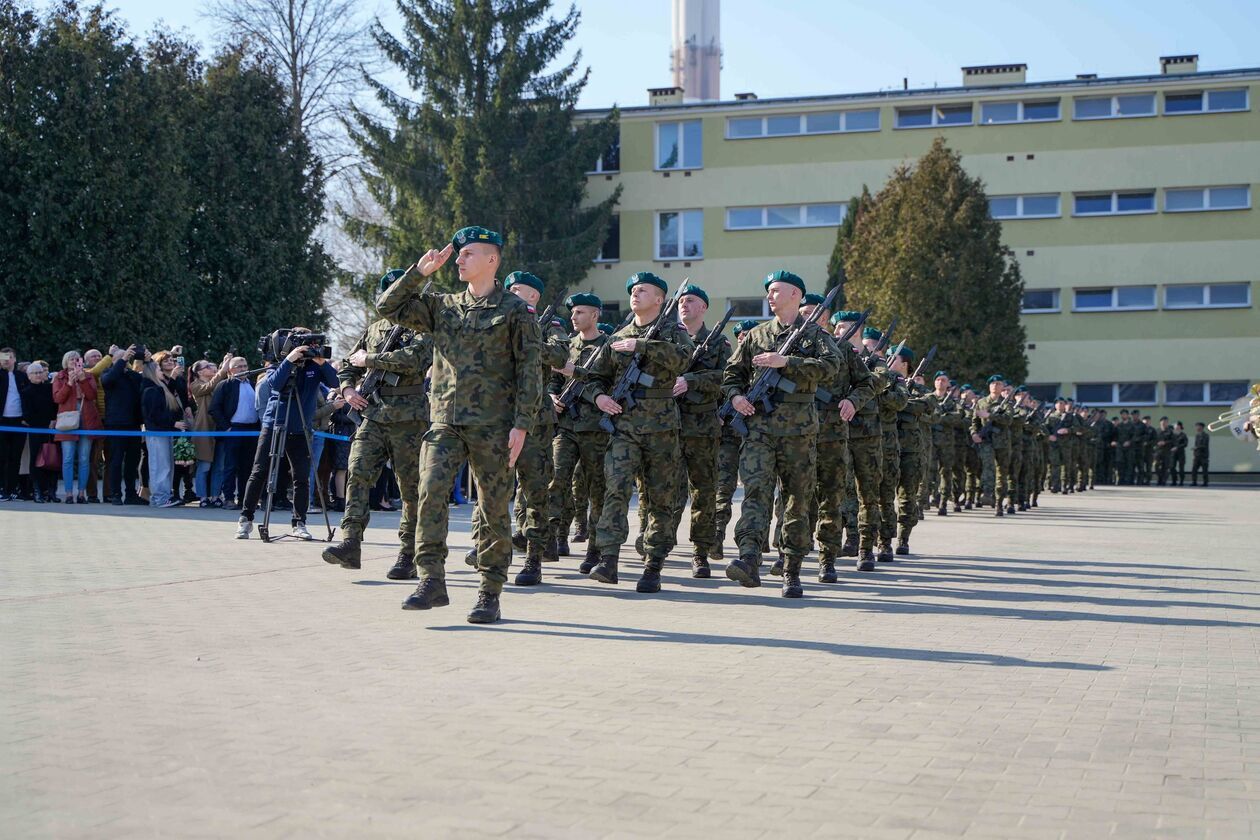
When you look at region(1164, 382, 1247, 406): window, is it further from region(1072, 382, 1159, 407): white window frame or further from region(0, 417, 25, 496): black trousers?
region(0, 417, 25, 496): black trousers

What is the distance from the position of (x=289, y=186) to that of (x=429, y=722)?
32.0 metres

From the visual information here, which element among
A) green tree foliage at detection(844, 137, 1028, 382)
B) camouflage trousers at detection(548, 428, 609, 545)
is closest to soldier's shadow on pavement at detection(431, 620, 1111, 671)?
camouflage trousers at detection(548, 428, 609, 545)

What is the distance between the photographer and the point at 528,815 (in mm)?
4582

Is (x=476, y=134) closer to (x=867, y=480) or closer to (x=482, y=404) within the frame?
(x=867, y=480)

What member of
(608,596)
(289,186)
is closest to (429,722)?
(608,596)

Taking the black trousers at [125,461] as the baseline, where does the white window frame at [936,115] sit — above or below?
above

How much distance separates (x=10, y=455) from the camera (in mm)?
19922

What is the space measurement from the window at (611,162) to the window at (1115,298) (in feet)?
55.4

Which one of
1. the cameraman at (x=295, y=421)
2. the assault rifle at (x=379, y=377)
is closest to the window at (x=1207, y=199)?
the cameraman at (x=295, y=421)

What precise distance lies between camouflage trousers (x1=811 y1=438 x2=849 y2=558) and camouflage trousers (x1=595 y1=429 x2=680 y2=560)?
1184 millimetres

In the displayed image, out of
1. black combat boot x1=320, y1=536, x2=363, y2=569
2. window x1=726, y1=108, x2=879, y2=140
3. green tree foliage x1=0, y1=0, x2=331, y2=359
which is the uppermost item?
window x1=726, y1=108, x2=879, y2=140

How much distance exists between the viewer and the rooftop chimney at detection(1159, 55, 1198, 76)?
50.8m

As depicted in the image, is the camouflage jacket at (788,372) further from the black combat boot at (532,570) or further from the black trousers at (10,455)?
the black trousers at (10,455)

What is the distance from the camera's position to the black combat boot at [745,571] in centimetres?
1033
